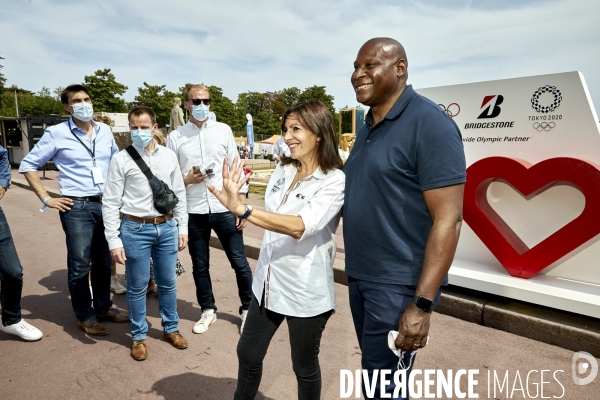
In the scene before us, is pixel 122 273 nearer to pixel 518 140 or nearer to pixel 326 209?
pixel 326 209

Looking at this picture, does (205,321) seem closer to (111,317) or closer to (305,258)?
(111,317)

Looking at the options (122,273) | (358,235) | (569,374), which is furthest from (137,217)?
(569,374)

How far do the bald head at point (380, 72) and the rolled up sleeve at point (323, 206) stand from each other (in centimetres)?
43

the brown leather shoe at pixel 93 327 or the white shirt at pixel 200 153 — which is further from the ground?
the white shirt at pixel 200 153

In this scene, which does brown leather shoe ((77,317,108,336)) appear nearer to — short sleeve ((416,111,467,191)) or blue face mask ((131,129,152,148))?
blue face mask ((131,129,152,148))

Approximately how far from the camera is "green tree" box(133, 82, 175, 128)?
52.8 metres

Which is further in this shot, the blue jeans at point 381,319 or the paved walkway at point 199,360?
the paved walkway at point 199,360

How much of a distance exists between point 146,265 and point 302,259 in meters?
1.85

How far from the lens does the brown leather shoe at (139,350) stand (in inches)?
131

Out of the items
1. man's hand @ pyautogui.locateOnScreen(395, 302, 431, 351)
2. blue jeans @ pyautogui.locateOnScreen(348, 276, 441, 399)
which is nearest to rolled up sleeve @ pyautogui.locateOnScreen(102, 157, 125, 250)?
blue jeans @ pyautogui.locateOnScreen(348, 276, 441, 399)

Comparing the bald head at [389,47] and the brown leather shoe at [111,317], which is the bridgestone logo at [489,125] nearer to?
the bald head at [389,47]

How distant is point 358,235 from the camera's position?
190cm

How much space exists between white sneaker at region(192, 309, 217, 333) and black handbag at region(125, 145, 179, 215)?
1.21 m

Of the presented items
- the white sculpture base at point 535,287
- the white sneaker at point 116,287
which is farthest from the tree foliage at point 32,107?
the white sculpture base at point 535,287
